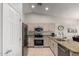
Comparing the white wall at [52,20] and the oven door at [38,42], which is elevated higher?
the white wall at [52,20]

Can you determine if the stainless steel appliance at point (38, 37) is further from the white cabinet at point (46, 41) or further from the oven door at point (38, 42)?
the white cabinet at point (46, 41)

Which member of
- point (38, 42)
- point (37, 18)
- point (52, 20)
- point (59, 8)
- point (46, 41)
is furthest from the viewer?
point (37, 18)

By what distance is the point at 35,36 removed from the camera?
8320 mm

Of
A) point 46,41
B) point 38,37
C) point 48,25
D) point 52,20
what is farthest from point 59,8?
point 46,41

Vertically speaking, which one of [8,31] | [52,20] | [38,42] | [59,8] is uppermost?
[59,8]

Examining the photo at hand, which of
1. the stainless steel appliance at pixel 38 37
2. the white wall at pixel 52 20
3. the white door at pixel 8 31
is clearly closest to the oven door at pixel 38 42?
the stainless steel appliance at pixel 38 37

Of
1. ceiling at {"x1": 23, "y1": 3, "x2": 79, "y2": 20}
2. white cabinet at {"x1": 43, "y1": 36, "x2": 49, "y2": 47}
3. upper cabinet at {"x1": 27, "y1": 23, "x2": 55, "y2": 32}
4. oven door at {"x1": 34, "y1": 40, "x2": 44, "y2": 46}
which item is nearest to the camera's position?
ceiling at {"x1": 23, "y1": 3, "x2": 79, "y2": 20}

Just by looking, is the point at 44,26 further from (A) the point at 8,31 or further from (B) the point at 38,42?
(A) the point at 8,31

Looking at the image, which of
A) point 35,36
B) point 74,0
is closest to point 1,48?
point 74,0

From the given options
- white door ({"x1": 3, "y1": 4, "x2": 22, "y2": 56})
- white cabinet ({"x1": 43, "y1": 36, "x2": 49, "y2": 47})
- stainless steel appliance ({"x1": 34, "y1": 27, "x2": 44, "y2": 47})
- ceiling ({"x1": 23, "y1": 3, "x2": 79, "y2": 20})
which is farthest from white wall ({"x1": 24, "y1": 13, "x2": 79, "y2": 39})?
white door ({"x1": 3, "y1": 4, "x2": 22, "y2": 56})

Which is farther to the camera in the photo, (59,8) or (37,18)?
(37,18)

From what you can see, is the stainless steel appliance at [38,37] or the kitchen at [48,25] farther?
the kitchen at [48,25]

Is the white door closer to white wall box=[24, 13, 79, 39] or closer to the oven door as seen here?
the oven door

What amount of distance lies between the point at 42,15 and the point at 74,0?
26.2ft
